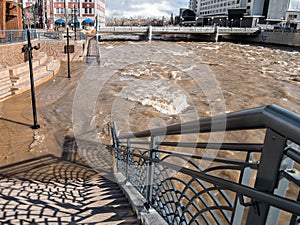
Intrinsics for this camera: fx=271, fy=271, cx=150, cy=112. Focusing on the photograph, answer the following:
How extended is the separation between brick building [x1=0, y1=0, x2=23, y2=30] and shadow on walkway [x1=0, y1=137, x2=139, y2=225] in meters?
15.9

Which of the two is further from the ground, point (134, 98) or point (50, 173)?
point (134, 98)

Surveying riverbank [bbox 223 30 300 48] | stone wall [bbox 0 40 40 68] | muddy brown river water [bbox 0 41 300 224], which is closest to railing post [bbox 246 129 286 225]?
muddy brown river water [bbox 0 41 300 224]

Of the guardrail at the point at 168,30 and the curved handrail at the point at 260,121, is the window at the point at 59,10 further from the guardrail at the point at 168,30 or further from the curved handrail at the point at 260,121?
the curved handrail at the point at 260,121

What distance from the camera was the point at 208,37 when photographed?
57094 mm

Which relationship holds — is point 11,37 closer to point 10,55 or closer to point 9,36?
point 9,36

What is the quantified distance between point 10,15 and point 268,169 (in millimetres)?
24034

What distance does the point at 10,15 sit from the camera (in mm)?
20844

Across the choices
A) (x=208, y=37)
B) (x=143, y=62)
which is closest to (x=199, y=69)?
(x=143, y=62)

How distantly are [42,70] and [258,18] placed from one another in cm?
6723

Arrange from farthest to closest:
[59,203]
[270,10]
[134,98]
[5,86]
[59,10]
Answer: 1. [270,10]
2. [59,10]
3. [134,98]
4. [5,86]
5. [59,203]

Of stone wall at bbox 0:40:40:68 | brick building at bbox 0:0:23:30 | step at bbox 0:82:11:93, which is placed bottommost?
step at bbox 0:82:11:93

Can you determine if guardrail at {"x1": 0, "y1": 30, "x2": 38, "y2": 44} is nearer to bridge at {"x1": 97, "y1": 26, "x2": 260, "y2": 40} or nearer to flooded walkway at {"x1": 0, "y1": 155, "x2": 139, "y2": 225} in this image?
flooded walkway at {"x1": 0, "y1": 155, "x2": 139, "y2": 225}

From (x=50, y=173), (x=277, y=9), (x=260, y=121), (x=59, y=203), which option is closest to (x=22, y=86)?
(x=50, y=173)

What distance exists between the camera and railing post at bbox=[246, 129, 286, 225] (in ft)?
3.15
